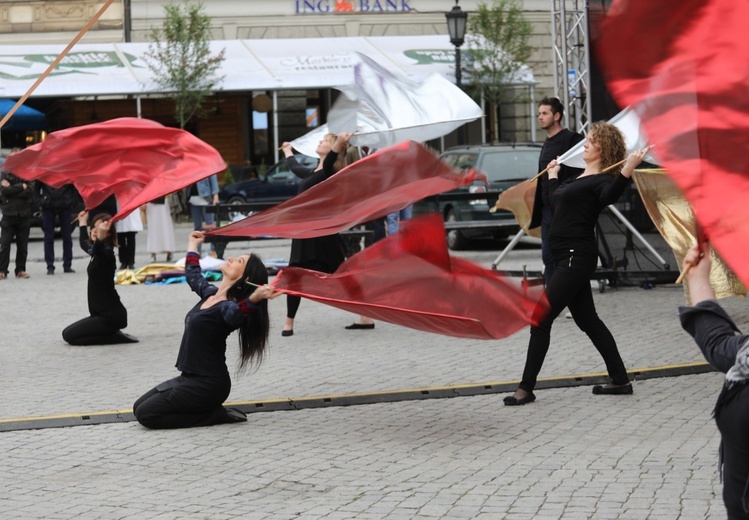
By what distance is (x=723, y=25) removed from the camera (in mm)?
4125

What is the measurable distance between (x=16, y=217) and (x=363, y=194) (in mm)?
11659

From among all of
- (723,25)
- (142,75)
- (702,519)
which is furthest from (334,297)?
(142,75)

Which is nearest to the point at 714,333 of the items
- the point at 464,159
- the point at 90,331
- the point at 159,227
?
the point at 90,331

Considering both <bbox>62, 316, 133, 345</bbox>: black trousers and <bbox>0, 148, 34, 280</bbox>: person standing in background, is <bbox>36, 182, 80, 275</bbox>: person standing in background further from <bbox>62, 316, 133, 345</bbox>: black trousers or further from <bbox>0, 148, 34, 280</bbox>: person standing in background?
<bbox>62, 316, 133, 345</bbox>: black trousers

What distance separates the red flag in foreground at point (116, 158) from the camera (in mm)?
10750

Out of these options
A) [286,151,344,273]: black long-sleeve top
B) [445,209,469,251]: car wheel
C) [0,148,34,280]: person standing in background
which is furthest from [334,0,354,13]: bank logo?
[286,151,344,273]: black long-sleeve top

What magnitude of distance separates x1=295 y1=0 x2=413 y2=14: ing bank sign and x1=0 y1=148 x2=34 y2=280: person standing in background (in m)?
18.7

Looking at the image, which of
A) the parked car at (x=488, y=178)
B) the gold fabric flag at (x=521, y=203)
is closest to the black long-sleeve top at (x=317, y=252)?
the gold fabric flag at (x=521, y=203)

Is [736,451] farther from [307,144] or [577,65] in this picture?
[307,144]

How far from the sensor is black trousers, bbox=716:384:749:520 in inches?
163

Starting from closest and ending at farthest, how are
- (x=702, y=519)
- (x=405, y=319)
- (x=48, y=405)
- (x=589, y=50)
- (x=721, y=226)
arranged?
(x=721, y=226), (x=702, y=519), (x=405, y=319), (x=48, y=405), (x=589, y=50)

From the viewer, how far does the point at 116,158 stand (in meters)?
10.9

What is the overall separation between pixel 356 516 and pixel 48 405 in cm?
360

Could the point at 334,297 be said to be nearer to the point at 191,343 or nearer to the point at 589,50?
the point at 191,343
